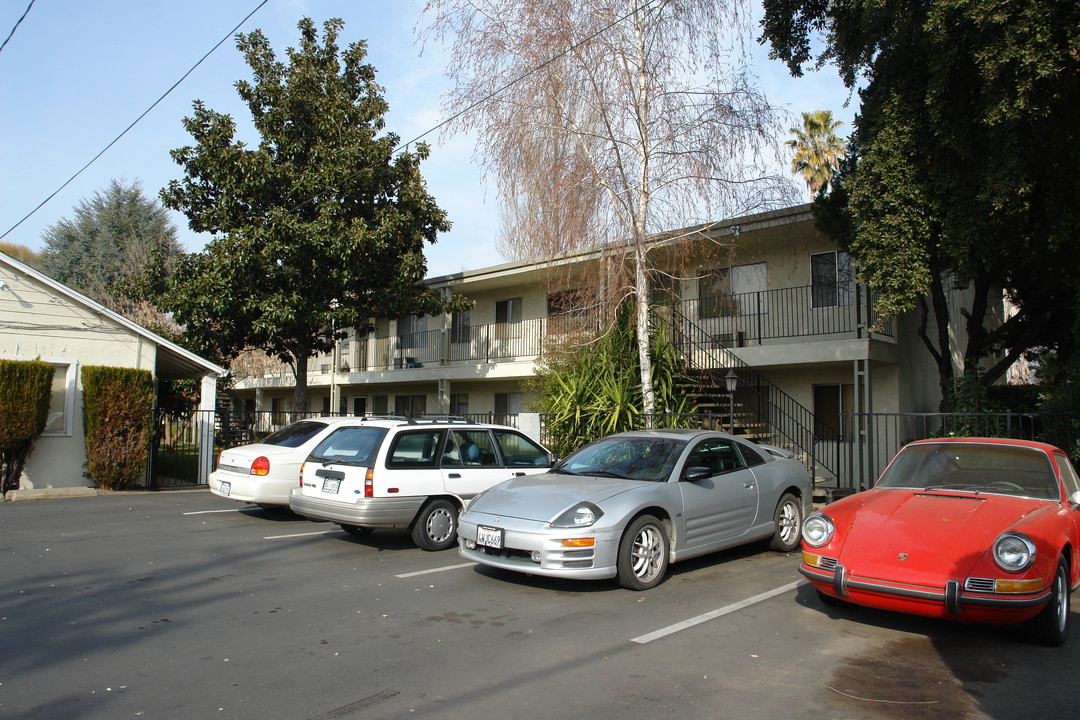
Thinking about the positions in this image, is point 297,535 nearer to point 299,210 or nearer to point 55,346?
point 55,346

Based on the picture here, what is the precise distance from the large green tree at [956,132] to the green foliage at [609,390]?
4.44m

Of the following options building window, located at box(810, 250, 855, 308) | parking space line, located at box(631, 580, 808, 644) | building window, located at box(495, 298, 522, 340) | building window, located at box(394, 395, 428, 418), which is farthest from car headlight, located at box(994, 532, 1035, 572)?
building window, located at box(394, 395, 428, 418)

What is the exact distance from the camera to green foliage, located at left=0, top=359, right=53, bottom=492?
13203 millimetres

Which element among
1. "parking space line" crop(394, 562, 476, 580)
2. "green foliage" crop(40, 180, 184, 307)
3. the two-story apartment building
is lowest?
"parking space line" crop(394, 562, 476, 580)

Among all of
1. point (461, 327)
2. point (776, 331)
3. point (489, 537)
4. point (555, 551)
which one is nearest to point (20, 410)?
point (489, 537)

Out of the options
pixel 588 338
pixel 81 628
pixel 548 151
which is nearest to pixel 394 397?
pixel 588 338

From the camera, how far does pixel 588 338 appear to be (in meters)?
14.2

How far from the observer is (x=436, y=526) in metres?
8.97

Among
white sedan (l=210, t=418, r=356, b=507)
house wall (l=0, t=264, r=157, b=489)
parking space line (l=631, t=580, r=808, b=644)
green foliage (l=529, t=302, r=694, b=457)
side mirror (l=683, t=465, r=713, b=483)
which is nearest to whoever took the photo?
parking space line (l=631, t=580, r=808, b=644)

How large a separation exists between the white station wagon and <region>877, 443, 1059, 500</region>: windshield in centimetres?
467

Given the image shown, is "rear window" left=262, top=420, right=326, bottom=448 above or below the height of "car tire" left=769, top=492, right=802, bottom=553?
above

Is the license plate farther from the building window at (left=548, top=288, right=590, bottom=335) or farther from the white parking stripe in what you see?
the building window at (left=548, top=288, right=590, bottom=335)

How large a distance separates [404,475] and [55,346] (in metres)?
10.2

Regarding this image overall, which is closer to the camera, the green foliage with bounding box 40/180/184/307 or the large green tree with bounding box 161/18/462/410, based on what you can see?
the large green tree with bounding box 161/18/462/410
